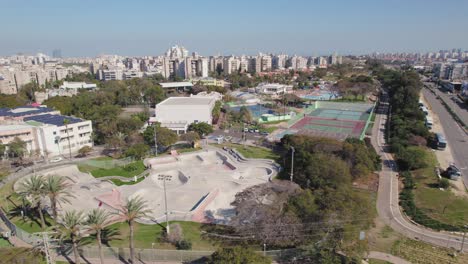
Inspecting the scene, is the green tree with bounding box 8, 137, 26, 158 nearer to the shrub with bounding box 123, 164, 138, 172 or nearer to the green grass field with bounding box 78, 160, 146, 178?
the green grass field with bounding box 78, 160, 146, 178

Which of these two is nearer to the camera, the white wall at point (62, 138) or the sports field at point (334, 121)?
the white wall at point (62, 138)

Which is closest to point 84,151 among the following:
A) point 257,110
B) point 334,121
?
point 257,110

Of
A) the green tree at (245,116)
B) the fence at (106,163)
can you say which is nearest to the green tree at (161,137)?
the fence at (106,163)

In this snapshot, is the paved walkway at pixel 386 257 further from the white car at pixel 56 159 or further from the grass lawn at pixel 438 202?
the white car at pixel 56 159

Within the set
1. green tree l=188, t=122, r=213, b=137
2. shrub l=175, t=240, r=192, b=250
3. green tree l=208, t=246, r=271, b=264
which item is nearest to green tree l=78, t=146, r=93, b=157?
green tree l=188, t=122, r=213, b=137

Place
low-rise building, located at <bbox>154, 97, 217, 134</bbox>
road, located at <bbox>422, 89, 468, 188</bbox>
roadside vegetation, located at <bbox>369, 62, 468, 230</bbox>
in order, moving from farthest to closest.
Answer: low-rise building, located at <bbox>154, 97, 217, 134</bbox> < road, located at <bbox>422, 89, 468, 188</bbox> < roadside vegetation, located at <bbox>369, 62, 468, 230</bbox>

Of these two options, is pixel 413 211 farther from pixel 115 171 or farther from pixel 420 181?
pixel 115 171

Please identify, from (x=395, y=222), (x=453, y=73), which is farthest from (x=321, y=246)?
(x=453, y=73)
